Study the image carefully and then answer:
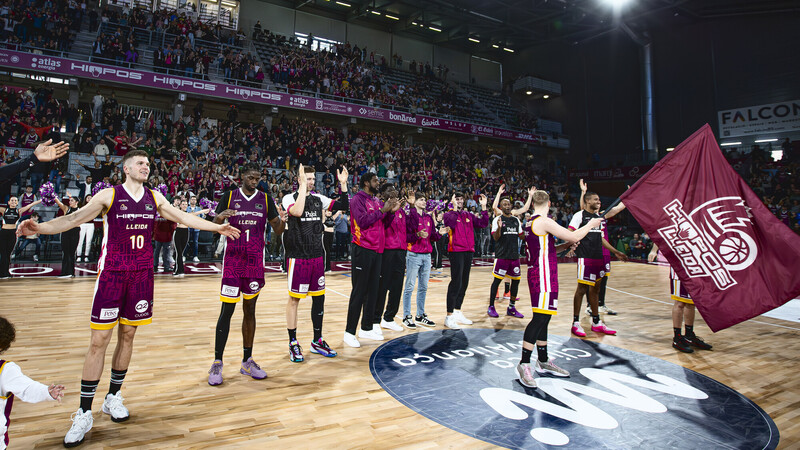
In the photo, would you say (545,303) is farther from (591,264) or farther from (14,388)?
(14,388)

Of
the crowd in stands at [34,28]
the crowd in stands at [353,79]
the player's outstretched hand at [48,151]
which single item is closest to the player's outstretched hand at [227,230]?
the player's outstretched hand at [48,151]

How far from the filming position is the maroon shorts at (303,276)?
4.74 m

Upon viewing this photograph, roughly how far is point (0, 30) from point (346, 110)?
1405cm

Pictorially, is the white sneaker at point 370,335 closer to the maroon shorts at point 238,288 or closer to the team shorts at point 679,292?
the maroon shorts at point 238,288

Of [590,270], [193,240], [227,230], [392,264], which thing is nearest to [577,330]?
[590,270]

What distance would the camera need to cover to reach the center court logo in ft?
10.5

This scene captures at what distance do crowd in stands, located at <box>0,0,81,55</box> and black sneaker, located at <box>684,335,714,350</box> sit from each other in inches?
855

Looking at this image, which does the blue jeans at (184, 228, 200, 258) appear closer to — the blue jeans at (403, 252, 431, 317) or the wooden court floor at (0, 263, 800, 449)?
the wooden court floor at (0, 263, 800, 449)

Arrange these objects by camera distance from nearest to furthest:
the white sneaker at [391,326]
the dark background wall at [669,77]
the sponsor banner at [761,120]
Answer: the white sneaker at [391,326] → the sponsor banner at [761,120] → the dark background wall at [669,77]

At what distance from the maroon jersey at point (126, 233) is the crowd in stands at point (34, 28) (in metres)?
17.8

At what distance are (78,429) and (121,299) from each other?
0.92 metres

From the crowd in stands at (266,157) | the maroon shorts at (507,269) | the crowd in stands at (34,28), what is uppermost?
the crowd in stands at (34,28)

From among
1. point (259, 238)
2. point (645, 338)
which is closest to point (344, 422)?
point (259, 238)

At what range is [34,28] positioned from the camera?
16.2 metres
